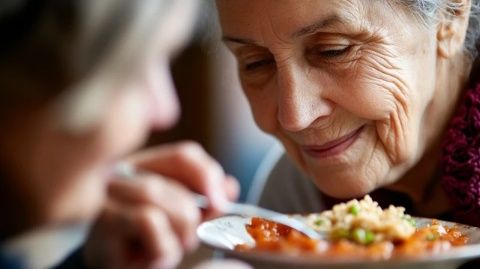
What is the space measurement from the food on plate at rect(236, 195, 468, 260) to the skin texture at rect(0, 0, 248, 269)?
0.36 feet

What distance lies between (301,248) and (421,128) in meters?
0.61

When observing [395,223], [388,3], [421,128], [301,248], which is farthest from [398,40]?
[301,248]

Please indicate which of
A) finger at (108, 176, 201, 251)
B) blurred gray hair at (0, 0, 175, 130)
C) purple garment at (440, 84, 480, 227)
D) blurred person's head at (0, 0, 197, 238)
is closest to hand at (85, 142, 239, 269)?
finger at (108, 176, 201, 251)

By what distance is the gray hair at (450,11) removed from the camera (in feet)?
4.38

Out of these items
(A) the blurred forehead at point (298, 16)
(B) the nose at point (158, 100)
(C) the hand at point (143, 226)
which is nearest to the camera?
(B) the nose at point (158, 100)

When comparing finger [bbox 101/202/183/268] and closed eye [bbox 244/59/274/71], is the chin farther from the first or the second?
finger [bbox 101/202/183/268]

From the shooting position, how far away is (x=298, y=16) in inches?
49.7

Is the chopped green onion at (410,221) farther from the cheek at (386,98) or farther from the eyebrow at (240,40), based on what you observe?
the eyebrow at (240,40)

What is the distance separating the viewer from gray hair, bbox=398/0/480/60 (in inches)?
52.6

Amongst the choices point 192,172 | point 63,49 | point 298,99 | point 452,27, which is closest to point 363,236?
point 192,172

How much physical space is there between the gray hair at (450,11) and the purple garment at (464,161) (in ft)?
0.34

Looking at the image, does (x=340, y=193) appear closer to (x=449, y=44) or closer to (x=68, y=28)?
(x=449, y=44)

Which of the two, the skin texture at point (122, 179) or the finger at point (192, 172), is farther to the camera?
the finger at point (192, 172)

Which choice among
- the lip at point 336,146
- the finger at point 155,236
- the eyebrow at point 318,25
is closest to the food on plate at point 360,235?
the finger at point 155,236
